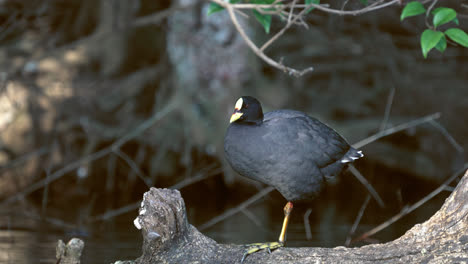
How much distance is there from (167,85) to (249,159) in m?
6.03

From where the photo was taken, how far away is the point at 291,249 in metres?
3.32

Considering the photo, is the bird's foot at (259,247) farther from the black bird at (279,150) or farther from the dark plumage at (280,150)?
the dark plumage at (280,150)

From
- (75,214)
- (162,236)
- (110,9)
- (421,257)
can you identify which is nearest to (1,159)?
(75,214)

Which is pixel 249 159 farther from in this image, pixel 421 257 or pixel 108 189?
pixel 108 189

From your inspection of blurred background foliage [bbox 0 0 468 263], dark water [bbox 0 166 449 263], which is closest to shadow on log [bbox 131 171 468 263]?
dark water [bbox 0 166 449 263]

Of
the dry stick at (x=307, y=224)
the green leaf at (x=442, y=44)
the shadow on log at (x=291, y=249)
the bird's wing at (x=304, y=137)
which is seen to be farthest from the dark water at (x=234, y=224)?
the green leaf at (x=442, y=44)

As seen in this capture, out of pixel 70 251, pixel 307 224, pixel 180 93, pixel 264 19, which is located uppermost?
pixel 180 93

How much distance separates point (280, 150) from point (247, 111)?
0.92ft

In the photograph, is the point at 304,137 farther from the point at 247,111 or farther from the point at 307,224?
the point at 307,224

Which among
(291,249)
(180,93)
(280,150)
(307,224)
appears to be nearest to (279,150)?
(280,150)

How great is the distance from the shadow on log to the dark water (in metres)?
1.36

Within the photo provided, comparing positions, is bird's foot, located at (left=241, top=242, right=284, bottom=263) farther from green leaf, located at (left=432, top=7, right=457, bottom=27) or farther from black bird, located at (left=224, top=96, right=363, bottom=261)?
green leaf, located at (left=432, top=7, right=457, bottom=27)

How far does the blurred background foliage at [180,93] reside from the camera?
27.6ft

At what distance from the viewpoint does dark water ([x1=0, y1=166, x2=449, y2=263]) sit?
5125mm
